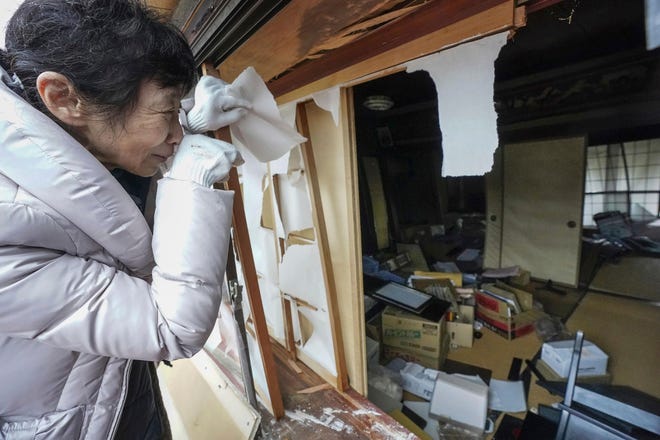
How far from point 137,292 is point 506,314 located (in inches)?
95.9

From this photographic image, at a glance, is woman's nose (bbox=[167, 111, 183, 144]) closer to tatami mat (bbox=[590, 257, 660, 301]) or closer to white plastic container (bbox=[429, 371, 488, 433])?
white plastic container (bbox=[429, 371, 488, 433])

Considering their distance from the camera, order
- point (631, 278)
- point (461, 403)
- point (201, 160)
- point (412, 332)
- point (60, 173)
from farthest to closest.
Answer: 1. point (631, 278)
2. point (412, 332)
3. point (461, 403)
4. point (201, 160)
5. point (60, 173)

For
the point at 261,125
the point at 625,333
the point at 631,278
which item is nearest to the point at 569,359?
the point at 625,333

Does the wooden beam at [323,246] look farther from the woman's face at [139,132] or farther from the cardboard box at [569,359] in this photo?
the cardboard box at [569,359]

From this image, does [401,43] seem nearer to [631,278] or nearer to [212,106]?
[212,106]

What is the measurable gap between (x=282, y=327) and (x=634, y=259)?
13.6ft

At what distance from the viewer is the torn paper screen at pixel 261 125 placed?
0.82 m

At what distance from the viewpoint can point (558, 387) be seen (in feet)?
5.20

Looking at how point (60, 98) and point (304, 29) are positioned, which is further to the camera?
point (304, 29)

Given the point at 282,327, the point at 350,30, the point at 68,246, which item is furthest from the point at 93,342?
the point at 282,327

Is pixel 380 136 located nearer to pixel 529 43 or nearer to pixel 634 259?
pixel 529 43

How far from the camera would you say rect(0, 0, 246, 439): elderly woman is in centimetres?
43

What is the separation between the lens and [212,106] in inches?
28.0

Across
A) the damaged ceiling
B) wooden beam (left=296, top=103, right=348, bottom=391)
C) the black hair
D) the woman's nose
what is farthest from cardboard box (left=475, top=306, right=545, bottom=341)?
the black hair
